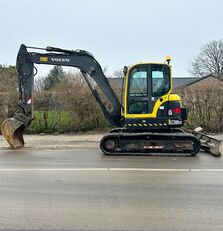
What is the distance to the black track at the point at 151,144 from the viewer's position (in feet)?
38.5

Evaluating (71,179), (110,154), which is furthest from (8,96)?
(71,179)

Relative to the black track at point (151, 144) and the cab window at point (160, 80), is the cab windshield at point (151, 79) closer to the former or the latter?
the cab window at point (160, 80)

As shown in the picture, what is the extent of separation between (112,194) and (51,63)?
7783 mm

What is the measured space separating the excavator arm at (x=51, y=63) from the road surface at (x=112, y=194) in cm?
277

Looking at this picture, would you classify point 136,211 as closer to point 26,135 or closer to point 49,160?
point 49,160

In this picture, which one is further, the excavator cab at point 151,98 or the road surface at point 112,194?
the excavator cab at point 151,98

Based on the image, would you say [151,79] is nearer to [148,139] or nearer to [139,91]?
[139,91]

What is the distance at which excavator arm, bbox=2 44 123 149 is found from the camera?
43.9 feet

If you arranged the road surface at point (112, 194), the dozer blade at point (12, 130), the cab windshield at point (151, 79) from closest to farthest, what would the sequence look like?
the road surface at point (112, 194) < the cab windshield at point (151, 79) < the dozer blade at point (12, 130)

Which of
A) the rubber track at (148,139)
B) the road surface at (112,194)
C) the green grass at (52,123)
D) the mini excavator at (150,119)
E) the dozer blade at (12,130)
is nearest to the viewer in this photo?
the road surface at (112,194)

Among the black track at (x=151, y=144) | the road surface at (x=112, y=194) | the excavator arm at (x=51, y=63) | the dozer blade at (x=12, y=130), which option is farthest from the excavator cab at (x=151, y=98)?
the dozer blade at (x=12, y=130)

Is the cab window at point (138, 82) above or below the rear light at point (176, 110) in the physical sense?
above

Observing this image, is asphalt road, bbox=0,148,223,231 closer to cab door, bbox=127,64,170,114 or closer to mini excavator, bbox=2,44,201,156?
mini excavator, bbox=2,44,201,156

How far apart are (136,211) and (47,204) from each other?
152cm
